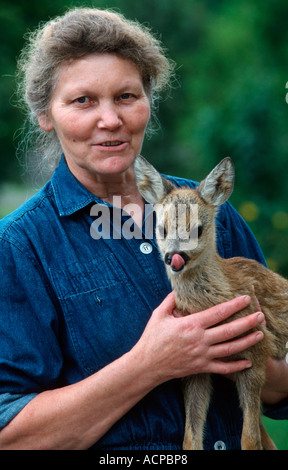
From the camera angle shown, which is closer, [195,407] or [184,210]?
[195,407]

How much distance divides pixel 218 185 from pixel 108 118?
0.57 meters

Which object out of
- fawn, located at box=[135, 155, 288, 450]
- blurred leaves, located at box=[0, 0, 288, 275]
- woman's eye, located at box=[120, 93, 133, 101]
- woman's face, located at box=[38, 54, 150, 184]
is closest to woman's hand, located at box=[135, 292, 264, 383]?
fawn, located at box=[135, 155, 288, 450]

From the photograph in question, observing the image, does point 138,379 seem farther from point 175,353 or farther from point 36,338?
point 36,338

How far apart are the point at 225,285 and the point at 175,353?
471mm

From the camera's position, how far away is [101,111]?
254cm

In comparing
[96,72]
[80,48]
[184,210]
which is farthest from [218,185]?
[80,48]

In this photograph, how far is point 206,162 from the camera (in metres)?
9.15

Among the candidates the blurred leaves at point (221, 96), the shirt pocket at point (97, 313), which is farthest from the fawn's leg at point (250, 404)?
the blurred leaves at point (221, 96)

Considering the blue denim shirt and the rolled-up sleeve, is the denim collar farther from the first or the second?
the rolled-up sleeve

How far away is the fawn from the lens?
2449 mm

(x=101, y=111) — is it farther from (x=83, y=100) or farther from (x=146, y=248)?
(x=146, y=248)

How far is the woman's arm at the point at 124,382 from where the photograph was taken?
7.48 ft

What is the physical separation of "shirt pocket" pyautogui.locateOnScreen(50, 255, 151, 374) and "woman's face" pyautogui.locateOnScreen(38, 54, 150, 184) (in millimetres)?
488

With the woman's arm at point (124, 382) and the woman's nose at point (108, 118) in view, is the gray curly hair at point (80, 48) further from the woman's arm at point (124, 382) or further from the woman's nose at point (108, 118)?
the woman's arm at point (124, 382)
